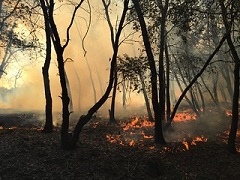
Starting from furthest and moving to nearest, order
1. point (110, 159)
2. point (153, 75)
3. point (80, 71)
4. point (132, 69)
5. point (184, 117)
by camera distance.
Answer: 1. point (80, 71)
2. point (184, 117)
3. point (132, 69)
4. point (153, 75)
5. point (110, 159)

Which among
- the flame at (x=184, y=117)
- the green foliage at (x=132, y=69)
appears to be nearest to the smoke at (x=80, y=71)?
the flame at (x=184, y=117)

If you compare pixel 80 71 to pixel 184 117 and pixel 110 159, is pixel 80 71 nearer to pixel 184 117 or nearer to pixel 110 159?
pixel 184 117

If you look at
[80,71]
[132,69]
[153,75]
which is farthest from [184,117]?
[80,71]

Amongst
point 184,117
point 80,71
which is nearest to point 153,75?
point 184,117

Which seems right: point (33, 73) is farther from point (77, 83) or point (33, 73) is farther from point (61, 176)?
point (61, 176)

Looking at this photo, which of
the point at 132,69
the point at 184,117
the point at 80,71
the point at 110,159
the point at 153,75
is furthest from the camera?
the point at 80,71

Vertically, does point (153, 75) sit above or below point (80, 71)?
below

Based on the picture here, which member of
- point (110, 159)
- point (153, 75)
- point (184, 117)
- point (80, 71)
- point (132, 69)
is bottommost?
point (110, 159)

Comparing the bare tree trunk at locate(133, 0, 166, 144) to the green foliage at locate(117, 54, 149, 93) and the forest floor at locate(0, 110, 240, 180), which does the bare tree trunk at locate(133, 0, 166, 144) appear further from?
the green foliage at locate(117, 54, 149, 93)

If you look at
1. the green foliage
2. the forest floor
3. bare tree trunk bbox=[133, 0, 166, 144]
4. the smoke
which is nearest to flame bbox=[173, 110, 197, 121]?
the forest floor

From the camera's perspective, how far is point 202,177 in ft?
38.9

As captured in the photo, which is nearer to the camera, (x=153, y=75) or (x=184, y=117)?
(x=153, y=75)

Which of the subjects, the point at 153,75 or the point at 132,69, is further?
the point at 132,69

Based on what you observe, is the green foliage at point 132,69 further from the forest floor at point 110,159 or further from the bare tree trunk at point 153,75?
the forest floor at point 110,159
